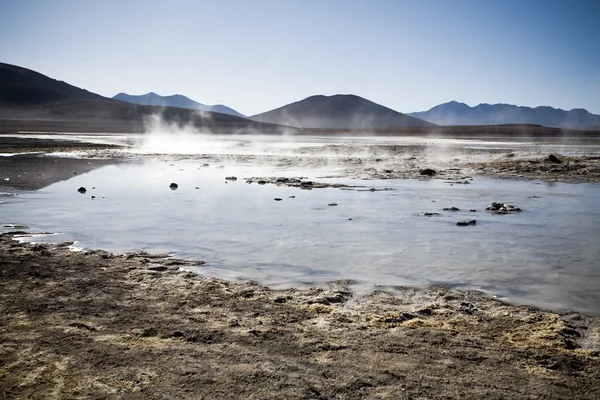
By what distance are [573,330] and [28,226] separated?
10436 millimetres

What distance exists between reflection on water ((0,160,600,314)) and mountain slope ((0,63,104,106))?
548 ft

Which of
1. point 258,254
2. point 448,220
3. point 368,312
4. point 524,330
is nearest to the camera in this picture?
point 524,330

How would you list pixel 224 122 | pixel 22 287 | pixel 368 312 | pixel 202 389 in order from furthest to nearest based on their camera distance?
pixel 224 122
pixel 22 287
pixel 368 312
pixel 202 389

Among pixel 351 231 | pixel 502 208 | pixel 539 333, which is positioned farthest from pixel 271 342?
pixel 502 208

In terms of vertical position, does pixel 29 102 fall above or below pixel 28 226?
above

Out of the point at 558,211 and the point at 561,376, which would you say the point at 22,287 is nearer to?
the point at 561,376

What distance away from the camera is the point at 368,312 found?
5.79 m

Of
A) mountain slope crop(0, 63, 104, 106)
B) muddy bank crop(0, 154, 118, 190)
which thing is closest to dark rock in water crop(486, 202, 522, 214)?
muddy bank crop(0, 154, 118, 190)

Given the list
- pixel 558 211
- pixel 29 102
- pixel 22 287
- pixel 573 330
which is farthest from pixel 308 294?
pixel 29 102

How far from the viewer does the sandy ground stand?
3.98m

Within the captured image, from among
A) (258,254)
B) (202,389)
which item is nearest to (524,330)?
(202,389)

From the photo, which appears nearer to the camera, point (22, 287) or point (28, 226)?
point (22, 287)

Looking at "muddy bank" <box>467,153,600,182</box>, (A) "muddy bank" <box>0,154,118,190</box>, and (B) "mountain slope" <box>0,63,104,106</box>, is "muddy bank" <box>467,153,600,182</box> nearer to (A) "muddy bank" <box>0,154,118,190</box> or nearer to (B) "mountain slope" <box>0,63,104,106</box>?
(A) "muddy bank" <box>0,154,118,190</box>

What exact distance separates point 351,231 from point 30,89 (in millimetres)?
189238
